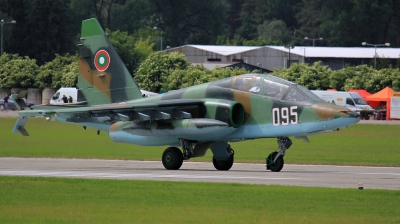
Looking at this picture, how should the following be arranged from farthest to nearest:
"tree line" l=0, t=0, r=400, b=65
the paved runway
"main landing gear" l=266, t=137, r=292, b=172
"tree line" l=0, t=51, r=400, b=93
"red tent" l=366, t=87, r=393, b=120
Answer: "tree line" l=0, t=0, r=400, b=65 → "tree line" l=0, t=51, r=400, b=93 → "red tent" l=366, t=87, r=393, b=120 → "main landing gear" l=266, t=137, r=292, b=172 → the paved runway

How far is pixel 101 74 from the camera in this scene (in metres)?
27.0

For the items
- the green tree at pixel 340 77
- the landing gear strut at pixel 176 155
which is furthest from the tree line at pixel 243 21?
the landing gear strut at pixel 176 155

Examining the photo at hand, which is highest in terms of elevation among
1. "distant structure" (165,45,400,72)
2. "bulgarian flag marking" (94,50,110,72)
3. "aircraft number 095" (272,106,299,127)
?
"distant structure" (165,45,400,72)

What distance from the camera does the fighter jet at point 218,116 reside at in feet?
74.7

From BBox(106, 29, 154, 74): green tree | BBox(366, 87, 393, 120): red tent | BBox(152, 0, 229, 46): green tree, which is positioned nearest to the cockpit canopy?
BBox(366, 87, 393, 120): red tent

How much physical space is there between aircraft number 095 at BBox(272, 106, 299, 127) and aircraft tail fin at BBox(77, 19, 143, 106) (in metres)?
5.34

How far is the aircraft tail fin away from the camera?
2680cm

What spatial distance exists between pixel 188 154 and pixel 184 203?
27.8 feet

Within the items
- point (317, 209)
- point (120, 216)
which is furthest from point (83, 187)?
point (317, 209)

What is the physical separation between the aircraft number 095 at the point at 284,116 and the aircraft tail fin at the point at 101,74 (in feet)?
17.5

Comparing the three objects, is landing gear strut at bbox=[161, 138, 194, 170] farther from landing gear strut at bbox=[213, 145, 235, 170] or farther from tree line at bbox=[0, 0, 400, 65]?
tree line at bbox=[0, 0, 400, 65]

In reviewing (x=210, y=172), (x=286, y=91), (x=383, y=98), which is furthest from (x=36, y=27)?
(x=286, y=91)

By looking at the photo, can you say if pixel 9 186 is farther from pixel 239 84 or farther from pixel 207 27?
pixel 207 27

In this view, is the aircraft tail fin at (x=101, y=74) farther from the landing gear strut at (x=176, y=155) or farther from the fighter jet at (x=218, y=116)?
the landing gear strut at (x=176, y=155)
